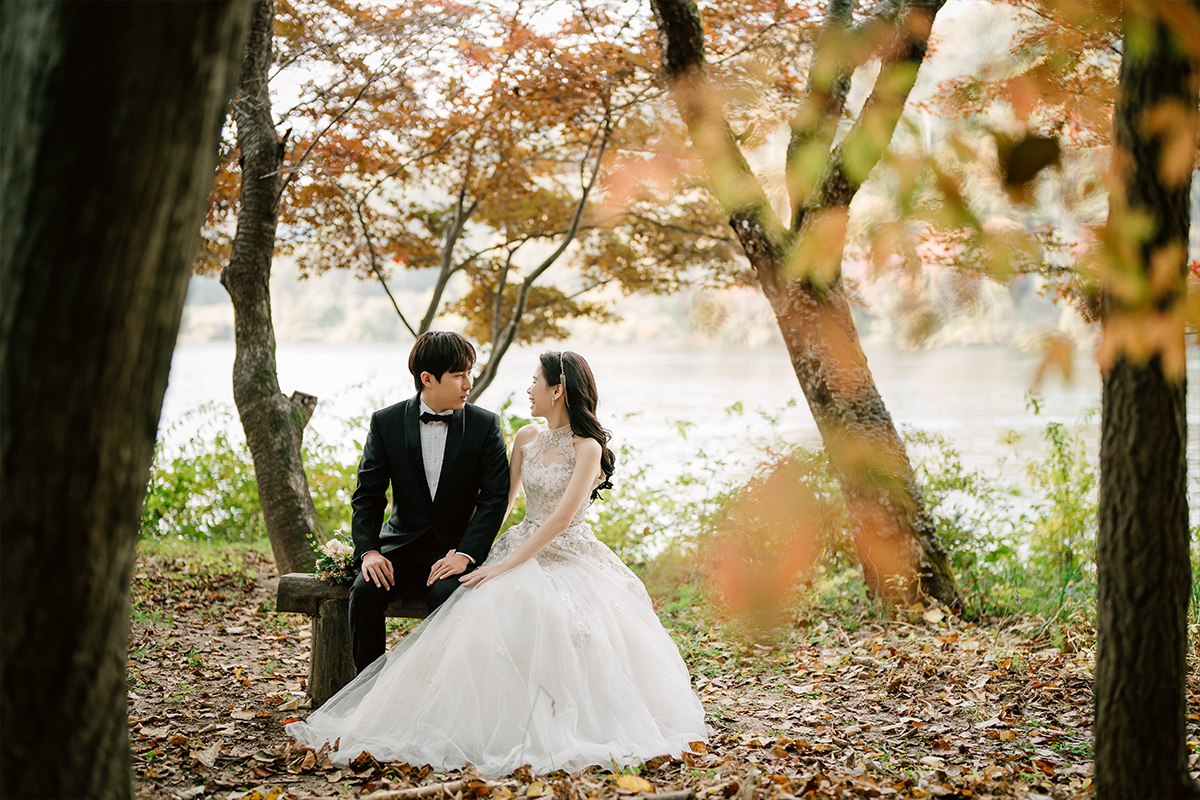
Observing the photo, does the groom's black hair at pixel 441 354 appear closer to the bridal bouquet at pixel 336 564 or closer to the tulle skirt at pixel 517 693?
the bridal bouquet at pixel 336 564

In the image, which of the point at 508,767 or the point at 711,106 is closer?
the point at 508,767

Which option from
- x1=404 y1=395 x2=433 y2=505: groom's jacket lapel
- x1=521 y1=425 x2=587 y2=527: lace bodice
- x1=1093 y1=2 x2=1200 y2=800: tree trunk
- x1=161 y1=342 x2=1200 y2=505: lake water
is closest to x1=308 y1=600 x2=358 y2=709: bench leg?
x1=404 y1=395 x2=433 y2=505: groom's jacket lapel

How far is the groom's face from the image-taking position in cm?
395

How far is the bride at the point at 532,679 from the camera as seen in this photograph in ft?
10.4

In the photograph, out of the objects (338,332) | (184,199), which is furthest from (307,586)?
(338,332)

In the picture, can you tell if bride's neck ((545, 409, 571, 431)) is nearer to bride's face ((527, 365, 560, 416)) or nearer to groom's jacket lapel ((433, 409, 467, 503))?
bride's face ((527, 365, 560, 416))

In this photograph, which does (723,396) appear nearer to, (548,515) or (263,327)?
(263,327)

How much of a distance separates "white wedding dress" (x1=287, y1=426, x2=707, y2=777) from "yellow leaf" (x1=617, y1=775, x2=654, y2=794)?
157 millimetres

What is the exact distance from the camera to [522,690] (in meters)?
3.25

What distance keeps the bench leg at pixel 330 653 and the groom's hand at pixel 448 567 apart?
1.55 feet

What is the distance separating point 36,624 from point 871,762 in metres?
2.90

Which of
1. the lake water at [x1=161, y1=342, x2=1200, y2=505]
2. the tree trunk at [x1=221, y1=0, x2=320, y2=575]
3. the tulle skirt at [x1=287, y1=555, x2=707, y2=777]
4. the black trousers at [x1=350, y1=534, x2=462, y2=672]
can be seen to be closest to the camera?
the tulle skirt at [x1=287, y1=555, x2=707, y2=777]

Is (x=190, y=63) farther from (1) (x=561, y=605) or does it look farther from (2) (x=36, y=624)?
(1) (x=561, y=605)

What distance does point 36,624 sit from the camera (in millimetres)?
1785
